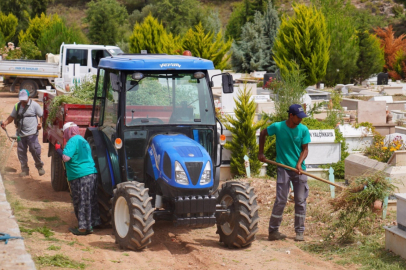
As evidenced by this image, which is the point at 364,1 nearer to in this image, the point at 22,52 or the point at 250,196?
the point at 22,52

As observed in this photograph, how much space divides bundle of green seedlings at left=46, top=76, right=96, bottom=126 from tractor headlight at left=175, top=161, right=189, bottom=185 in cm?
429

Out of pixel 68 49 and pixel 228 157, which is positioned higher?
pixel 68 49

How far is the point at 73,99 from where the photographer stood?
32.3 feet

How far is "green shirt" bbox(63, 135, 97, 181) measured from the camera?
716 cm

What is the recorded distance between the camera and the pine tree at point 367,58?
32.9 metres

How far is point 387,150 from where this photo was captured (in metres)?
→ 9.62

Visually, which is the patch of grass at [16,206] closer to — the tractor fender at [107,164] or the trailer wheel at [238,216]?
the tractor fender at [107,164]

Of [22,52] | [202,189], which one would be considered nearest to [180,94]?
[202,189]

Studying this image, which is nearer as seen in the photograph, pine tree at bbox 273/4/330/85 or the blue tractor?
the blue tractor

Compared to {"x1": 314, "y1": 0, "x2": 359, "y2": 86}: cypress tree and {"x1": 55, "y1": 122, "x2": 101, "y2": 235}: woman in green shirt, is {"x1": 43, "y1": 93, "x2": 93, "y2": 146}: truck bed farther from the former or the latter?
{"x1": 314, "y1": 0, "x2": 359, "y2": 86}: cypress tree

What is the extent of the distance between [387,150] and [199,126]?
4.26 metres

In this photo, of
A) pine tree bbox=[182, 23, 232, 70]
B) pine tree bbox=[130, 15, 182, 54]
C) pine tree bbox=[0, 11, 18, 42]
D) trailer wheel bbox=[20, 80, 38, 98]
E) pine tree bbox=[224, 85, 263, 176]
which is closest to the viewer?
pine tree bbox=[224, 85, 263, 176]

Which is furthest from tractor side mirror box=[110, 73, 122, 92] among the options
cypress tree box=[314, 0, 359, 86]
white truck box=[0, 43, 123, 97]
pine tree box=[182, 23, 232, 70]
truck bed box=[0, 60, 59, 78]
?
cypress tree box=[314, 0, 359, 86]

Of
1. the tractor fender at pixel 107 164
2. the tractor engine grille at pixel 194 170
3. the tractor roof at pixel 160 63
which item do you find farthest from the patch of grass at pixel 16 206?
the tractor engine grille at pixel 194 170
